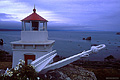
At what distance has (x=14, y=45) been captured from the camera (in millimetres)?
7469

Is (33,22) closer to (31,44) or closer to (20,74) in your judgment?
(31,44)

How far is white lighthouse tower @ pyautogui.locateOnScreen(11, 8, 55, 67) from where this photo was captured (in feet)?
24.0

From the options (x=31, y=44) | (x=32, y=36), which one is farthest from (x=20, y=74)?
(x=32, y=36)

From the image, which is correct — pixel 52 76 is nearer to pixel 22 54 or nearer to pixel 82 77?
pixel 82 77

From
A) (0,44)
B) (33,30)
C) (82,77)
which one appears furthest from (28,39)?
(0,44)

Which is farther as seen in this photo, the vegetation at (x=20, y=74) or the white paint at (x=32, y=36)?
the white paint at (x=32, y=36)

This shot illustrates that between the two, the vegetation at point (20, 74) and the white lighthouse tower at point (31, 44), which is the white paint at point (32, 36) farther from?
the vegetation at point (20, 74)

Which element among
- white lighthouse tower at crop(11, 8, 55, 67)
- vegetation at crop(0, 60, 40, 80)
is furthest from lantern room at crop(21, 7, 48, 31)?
vegetation at crop(0, 60, 40, 80)

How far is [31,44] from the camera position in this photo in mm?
7266

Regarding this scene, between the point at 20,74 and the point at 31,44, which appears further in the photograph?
the point at 31,44

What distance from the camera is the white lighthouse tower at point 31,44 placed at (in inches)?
289

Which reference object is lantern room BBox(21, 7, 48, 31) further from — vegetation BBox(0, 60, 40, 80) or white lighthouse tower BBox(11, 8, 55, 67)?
vegetation BBox(0, 60, 40, 80)

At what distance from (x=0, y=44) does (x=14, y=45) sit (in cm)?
7167

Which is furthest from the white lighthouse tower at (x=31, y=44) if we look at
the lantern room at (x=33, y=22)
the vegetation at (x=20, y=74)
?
the vegetation at (x=20, y=74)
